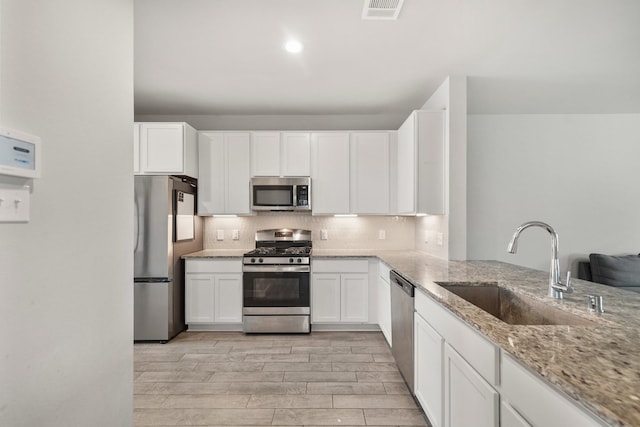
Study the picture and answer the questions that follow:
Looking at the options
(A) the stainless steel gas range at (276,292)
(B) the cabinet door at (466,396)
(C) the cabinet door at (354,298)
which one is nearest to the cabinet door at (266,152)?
(A) the stainless steel gas range at (276,292)

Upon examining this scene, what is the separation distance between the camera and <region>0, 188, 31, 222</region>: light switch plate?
2.64ft

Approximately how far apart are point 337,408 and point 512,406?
1.46 m

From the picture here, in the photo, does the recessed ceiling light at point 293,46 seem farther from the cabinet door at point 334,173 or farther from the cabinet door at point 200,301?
the cabinet door at point 200,301

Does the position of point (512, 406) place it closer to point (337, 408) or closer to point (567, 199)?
point (337, 408)

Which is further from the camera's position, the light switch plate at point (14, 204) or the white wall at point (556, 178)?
the white wall at point (556, 178)

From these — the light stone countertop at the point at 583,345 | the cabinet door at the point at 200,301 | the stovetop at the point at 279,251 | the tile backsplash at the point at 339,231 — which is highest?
the tile backsplash at the point at 339,231

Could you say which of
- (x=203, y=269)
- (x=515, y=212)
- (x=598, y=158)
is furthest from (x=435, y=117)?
(x=203, y=269)

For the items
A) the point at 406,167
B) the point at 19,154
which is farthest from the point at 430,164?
the point at 19,154

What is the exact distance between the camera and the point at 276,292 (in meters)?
3.69

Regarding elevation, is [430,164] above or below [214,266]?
above

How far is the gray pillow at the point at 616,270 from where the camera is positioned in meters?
3.65

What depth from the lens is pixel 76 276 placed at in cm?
105

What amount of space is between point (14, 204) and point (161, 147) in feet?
10.2

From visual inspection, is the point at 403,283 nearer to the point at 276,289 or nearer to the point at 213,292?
the point at 276,289
